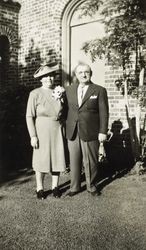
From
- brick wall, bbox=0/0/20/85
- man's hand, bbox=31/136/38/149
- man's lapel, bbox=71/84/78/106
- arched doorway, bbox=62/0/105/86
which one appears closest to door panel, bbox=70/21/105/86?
arched doorway, bbox=62/0/105/86

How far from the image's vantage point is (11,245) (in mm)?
3553

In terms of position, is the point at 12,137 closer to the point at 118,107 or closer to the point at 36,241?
the point at 118,107

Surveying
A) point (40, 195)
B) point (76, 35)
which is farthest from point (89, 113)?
point (76, 35)

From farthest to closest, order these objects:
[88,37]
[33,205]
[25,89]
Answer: [25,89] < [88,37] < [33,205]

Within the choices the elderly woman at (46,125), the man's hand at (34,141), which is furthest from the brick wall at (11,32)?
the man's hand at (34,141)

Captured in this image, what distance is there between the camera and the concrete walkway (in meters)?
3.60

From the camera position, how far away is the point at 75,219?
14.1 ft

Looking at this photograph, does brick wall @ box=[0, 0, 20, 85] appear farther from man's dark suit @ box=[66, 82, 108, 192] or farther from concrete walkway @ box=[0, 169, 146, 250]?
man's dark suit @ box=[66, 82, 108, 192]

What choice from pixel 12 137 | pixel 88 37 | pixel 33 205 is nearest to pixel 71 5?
pixel 88 37

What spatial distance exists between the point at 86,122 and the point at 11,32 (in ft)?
17.3

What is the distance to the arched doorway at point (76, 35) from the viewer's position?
779 centimetres

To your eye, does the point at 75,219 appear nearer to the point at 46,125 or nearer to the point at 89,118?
the point at 46,125

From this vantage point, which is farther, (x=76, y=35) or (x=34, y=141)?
(x=76, y=35)

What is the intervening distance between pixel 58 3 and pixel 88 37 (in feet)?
3.87
